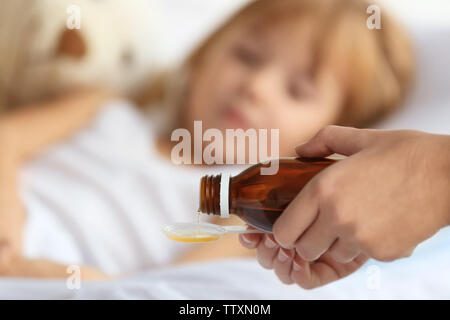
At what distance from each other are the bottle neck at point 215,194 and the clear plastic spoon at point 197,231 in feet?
0.15

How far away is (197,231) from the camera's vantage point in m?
0.44

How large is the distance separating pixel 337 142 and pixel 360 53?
1.93 ft

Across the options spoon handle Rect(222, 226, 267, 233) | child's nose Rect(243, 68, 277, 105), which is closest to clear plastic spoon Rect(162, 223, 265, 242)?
spoon handle Rect(222, 226, 267, 233)

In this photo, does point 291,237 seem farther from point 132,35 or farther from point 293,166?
point 132,35

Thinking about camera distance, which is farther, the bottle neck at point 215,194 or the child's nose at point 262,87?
the child's nose at point 262,87

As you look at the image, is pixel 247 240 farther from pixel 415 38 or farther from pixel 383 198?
pixel 415 38

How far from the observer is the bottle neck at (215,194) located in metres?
0.38

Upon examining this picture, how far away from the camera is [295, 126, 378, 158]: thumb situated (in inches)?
14.6

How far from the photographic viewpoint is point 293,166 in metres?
0.39

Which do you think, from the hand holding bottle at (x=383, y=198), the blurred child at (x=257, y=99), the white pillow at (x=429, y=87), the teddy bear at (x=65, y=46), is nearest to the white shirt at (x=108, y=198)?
the blurred child at (x=257, y=99)

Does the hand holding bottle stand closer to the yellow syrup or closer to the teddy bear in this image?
the yellow syrup

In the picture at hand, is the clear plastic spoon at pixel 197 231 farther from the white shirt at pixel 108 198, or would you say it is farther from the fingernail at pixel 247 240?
the white shirt at pixel 108 198

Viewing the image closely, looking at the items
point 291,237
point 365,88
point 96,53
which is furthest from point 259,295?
point 96,53

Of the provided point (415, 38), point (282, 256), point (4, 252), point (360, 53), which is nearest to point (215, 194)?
point (282, 256)
